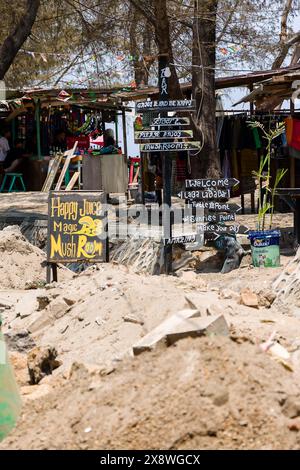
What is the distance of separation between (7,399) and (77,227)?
5619 millimetres

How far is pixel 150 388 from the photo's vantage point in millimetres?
5223

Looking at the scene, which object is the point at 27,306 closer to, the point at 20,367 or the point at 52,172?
the point at 20,367

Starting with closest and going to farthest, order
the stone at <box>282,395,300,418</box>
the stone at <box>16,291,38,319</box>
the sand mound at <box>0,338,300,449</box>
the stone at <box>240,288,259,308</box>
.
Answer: the sand mound at <box>0,338,300,449</box> < the stone at <box>282,395,300,418</box> < the stone at <box>240,288,259,308</box> < the stone at <box>16,291,38,319</box>

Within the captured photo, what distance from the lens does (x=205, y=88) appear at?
1526 centimetres

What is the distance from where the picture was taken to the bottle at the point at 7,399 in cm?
565

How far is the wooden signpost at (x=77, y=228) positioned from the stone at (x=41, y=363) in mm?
4096

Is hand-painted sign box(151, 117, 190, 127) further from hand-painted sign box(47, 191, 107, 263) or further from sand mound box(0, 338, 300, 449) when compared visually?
sand mound box(0, 338, 300, 449)

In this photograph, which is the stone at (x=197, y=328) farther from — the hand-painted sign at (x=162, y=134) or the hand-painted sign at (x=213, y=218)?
the hand-painted sign at (x=213, y=218)

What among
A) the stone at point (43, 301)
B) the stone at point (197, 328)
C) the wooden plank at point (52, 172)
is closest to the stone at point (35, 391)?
the stone at point (197, 328)

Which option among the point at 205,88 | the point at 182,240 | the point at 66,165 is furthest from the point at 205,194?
the point at 66,165

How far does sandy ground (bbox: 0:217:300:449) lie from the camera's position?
4.86 meters

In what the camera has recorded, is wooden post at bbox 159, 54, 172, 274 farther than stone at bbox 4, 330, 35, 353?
Yes

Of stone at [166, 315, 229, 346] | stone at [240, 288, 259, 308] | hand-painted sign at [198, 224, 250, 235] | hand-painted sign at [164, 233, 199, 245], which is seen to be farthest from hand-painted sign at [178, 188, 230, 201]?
stone at [166, 315, 229, 346]

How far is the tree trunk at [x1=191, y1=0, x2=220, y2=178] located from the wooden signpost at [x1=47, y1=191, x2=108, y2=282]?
3795mm
